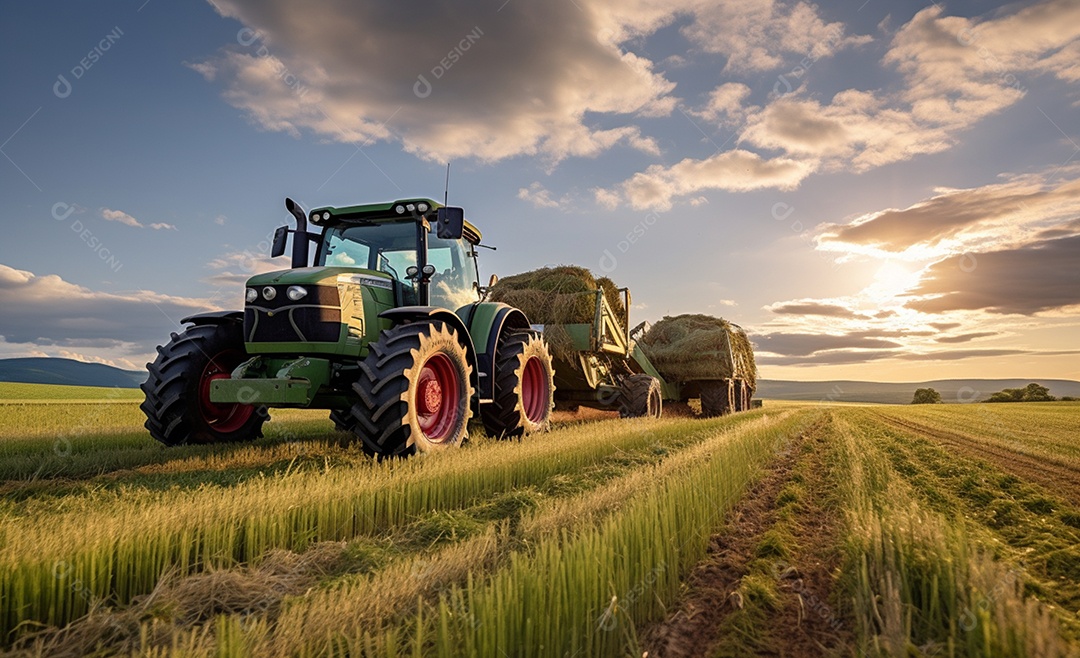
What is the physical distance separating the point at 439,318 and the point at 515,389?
1551mm

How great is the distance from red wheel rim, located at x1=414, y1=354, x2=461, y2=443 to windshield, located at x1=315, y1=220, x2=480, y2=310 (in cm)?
115

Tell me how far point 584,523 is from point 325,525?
1.75m

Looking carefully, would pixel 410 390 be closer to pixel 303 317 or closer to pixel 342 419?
pixel 303 317

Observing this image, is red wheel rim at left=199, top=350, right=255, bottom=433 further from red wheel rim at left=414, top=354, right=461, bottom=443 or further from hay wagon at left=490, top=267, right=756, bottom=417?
hay wagon at left=490, top=267, right=756, bottom=417

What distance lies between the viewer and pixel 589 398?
11.2 m

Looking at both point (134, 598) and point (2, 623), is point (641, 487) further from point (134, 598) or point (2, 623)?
point (2, 623)

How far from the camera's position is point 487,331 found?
300 inches

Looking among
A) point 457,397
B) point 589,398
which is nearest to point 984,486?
point 457,397

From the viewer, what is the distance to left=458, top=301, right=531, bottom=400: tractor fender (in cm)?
748

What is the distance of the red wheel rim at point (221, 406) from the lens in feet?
22.2

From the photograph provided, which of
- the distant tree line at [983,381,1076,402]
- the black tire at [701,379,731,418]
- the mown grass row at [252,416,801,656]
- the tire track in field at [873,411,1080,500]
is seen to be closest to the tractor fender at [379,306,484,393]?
the mown grass row at [252,416,801,656]

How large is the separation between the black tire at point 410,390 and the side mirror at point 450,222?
1.06 m

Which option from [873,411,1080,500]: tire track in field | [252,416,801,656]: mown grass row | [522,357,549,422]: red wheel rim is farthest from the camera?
[522,357,549,422]: red wheel rim

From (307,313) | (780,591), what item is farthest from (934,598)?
(307,313)
